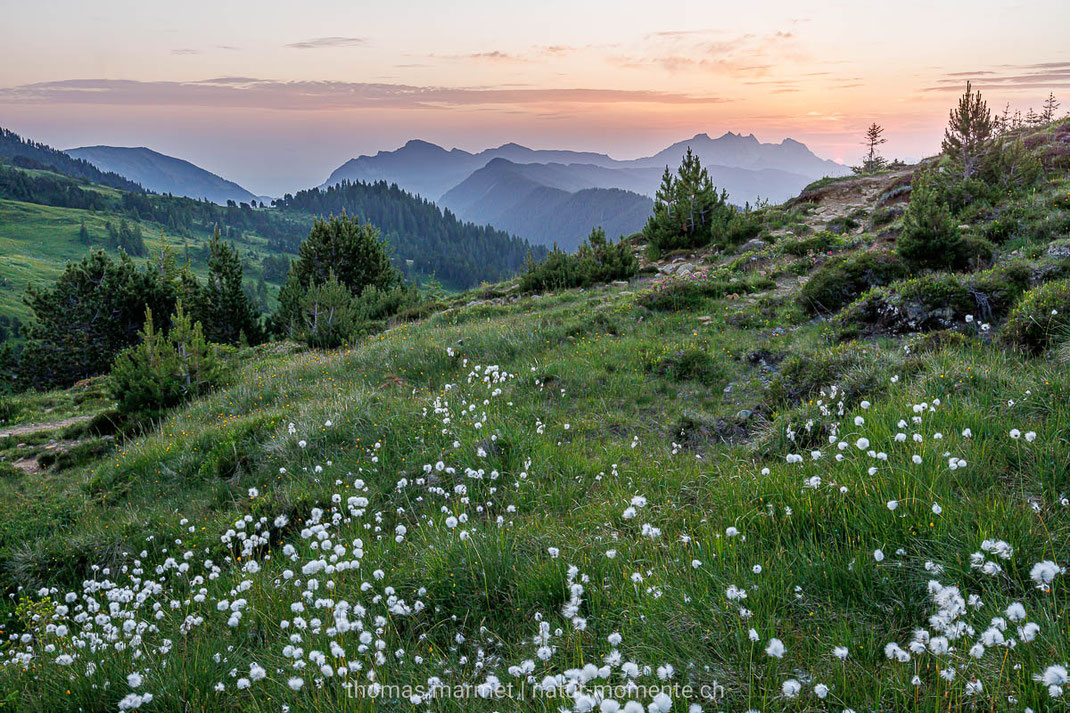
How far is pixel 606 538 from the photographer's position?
14.1ft

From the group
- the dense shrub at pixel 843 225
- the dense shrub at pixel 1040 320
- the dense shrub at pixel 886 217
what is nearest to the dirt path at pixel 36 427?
the dense shrub at pixel 1040 320

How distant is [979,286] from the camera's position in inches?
347

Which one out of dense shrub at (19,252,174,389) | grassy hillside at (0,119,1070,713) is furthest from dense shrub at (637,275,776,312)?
dense shrub at (19,252,174,389)

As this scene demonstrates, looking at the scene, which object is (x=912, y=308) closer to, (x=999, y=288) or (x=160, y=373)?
(x=999, y=288)

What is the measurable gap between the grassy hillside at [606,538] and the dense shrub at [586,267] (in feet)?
47.2

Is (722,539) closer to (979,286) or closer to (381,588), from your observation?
(381,588)

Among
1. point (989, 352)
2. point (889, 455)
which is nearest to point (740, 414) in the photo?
point (989, 352)

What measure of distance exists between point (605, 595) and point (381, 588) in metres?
1.77

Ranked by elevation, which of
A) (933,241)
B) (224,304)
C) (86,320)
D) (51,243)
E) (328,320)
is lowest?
(86,320)

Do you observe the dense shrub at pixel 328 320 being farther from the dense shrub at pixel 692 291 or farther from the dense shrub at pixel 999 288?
the dense shrub at pixel 999 288

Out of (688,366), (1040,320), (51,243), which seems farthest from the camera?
(51,243)

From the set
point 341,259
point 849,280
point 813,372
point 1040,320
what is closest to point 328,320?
point 341,259

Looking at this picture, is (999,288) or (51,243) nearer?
(999,288)

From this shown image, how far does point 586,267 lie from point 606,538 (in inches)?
854
